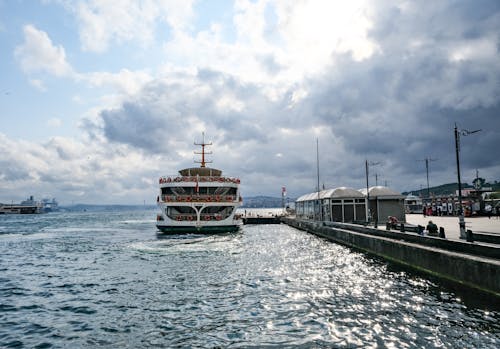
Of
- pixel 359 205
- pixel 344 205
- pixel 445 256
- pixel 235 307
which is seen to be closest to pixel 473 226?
pixel 445 256

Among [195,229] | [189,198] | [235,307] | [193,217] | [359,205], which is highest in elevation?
[189,198]

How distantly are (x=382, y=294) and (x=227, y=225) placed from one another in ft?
98.6

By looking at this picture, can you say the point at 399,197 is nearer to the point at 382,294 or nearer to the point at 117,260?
the point at 382,294

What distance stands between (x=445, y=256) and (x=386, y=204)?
72.9ft

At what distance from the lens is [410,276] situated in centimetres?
1742

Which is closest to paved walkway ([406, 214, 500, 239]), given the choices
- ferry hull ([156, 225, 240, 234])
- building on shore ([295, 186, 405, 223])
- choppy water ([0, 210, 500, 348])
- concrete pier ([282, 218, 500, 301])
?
concrete pier ([282, 218, 500, 301])

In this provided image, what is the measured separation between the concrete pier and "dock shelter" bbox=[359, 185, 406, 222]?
10.2 meters

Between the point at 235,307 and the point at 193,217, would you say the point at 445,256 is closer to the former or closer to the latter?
the point at 235,307

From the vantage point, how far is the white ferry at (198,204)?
136 feet

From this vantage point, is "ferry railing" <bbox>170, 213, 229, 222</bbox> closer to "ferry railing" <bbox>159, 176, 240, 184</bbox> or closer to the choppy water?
"ferry railing" <bbox>159, 176, 240, 184</bbox>

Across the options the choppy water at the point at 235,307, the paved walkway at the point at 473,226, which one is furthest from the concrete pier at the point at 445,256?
the paved walkway at the point at 473,226

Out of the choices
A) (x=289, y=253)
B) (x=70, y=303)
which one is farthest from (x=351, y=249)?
(x=70, y=303)

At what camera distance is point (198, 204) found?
41.7m

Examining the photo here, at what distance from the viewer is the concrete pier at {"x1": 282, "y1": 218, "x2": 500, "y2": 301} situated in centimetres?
1364
